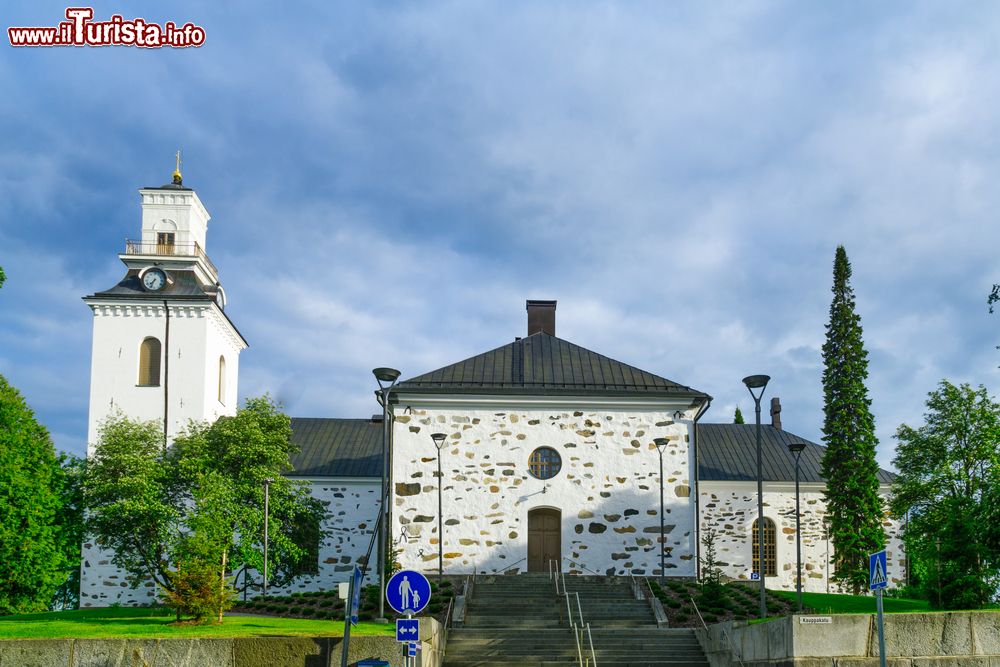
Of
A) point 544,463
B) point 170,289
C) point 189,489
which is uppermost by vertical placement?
point 170,289

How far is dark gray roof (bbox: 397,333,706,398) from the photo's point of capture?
30.9 metres

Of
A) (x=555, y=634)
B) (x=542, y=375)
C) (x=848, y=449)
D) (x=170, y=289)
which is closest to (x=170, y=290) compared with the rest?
(x=170, y=289)

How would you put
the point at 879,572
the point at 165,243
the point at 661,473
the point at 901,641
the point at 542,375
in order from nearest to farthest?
1. the point at 879,572
2. the point at 901,641
3. the point at 661,473
4. the point at 542,375
5. the point at 165,243

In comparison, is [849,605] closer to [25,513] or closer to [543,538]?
[543,538]

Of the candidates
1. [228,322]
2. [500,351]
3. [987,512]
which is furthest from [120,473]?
[987,512]

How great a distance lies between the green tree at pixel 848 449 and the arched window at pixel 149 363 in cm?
2395

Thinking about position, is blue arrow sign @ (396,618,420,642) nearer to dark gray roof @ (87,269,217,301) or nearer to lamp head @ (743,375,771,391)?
lamp head @ (743,375,771,391)

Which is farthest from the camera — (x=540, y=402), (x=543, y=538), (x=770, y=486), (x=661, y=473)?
(x=770, y=486)

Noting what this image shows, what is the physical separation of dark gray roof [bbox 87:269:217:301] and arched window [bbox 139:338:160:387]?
1676 millimetres

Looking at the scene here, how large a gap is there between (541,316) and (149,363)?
14.3 meters

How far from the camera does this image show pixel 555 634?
21.0 metres

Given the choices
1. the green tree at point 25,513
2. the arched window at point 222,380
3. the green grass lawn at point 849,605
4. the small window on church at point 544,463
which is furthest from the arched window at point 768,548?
the green tree at point 25,513

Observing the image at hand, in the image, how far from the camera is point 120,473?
105 ft

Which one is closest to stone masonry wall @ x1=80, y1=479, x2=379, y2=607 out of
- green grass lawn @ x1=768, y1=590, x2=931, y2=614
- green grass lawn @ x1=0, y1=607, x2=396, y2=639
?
green grass lawn @ x1=0, y1=607, x2=396, y2=639
